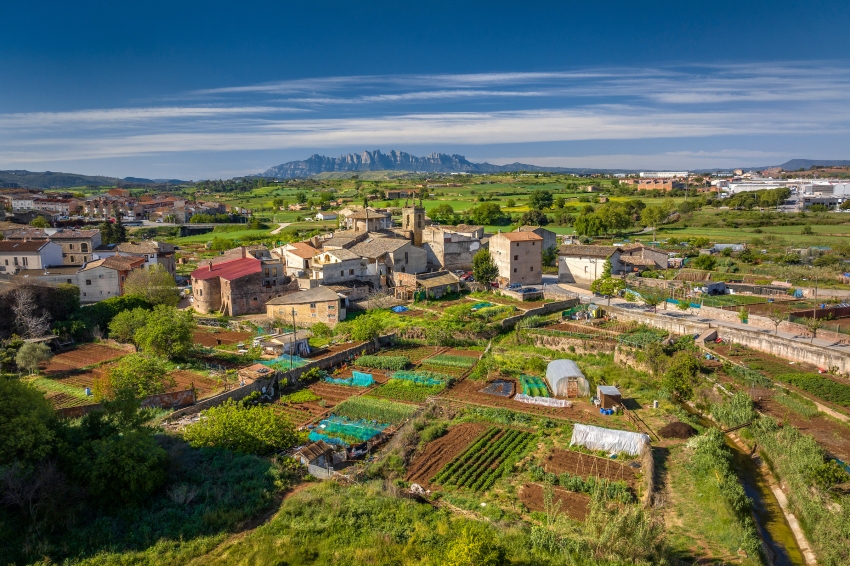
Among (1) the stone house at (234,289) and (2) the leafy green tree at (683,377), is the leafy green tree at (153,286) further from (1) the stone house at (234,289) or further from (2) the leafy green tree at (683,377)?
(2) the leafy green tree at (683,377)

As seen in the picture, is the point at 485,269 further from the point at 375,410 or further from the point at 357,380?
the point at 375,410

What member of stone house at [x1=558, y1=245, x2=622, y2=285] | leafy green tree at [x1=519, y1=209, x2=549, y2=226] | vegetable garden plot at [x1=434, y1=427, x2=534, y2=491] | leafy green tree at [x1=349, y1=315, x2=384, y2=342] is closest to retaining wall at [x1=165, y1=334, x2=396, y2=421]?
leafy green tree at [x1=349, y1=315, x2=384, y2=342]

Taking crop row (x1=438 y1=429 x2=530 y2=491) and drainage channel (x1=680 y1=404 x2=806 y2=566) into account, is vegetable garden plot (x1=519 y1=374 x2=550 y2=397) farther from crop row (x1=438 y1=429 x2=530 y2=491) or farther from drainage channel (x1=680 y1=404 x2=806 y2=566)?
drainage channel (x1=680 y1=404 x2=806 y2=566)

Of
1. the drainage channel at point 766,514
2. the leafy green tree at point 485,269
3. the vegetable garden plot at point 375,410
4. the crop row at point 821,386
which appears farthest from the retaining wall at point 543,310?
the drainage channel at point 766,514

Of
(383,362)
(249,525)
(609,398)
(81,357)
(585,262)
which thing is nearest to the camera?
(249,525)

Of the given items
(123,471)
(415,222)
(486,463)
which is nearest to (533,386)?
(486,463)

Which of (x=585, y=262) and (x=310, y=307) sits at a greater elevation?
(x=585, y=262)
